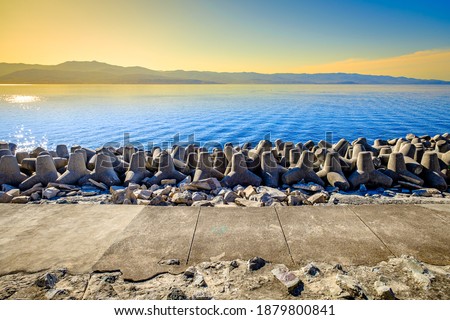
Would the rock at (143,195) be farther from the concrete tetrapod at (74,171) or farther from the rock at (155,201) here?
the concrete tetrapod at (74,171)

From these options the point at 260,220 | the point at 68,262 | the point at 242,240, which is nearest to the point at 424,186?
the point at 260,220

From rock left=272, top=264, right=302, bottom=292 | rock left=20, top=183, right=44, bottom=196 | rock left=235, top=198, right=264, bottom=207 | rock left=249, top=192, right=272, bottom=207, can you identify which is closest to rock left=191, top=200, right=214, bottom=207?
rock left=235, top=198, right=264, bottom=207

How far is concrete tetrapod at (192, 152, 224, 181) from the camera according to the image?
6.28 meters

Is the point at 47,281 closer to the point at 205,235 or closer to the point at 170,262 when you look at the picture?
the point at 170,262

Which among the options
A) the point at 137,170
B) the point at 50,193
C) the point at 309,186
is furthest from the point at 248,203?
the point at 50,193

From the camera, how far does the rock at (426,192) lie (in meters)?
5.59

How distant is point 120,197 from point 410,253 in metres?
4.02

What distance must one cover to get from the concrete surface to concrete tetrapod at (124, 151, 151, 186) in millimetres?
2981

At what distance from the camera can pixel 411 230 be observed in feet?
9.29

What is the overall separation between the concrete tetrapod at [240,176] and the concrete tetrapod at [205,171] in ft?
1.04

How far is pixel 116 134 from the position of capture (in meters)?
17.7

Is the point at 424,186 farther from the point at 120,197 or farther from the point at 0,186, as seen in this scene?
the point at 0,186

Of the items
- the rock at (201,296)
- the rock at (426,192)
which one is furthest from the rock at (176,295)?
the rock at (426,192)

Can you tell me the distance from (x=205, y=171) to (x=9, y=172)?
418cm
